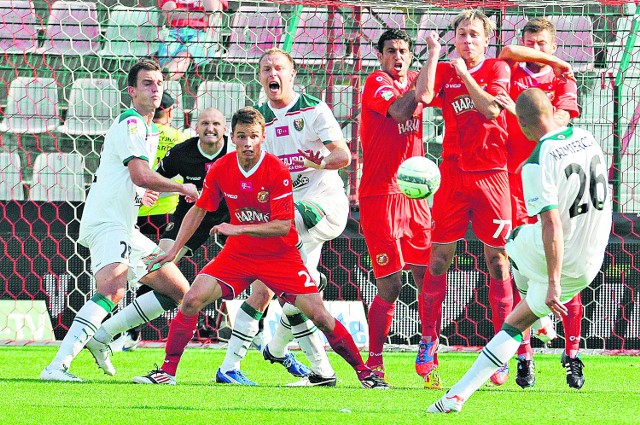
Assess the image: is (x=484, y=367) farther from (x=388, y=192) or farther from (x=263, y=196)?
(x=388, y=192)

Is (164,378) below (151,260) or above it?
below

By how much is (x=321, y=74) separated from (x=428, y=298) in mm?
3670

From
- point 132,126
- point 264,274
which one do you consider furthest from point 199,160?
point 264,274

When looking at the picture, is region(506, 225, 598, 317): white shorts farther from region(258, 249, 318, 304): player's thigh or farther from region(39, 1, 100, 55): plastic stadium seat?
region(39, 1, 100, 55): plastic stadium seat

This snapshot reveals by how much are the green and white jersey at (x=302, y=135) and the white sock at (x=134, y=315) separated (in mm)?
1180

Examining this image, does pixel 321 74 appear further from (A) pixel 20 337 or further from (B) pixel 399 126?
(A) pixel 20 337

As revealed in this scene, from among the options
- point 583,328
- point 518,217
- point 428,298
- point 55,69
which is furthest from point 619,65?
point 55,69

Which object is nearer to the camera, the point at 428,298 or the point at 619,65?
the point at 428,298

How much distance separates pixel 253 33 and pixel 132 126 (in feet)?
12.6

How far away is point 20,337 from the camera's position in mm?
9531

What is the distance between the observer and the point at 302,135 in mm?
7273

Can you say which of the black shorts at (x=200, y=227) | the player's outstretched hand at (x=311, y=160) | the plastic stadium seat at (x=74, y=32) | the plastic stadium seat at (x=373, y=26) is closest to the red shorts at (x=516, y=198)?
the player's outstretched hand at (x=311, y=160)

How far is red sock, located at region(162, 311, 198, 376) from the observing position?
6.59 metres

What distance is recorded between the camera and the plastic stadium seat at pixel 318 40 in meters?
10.1
